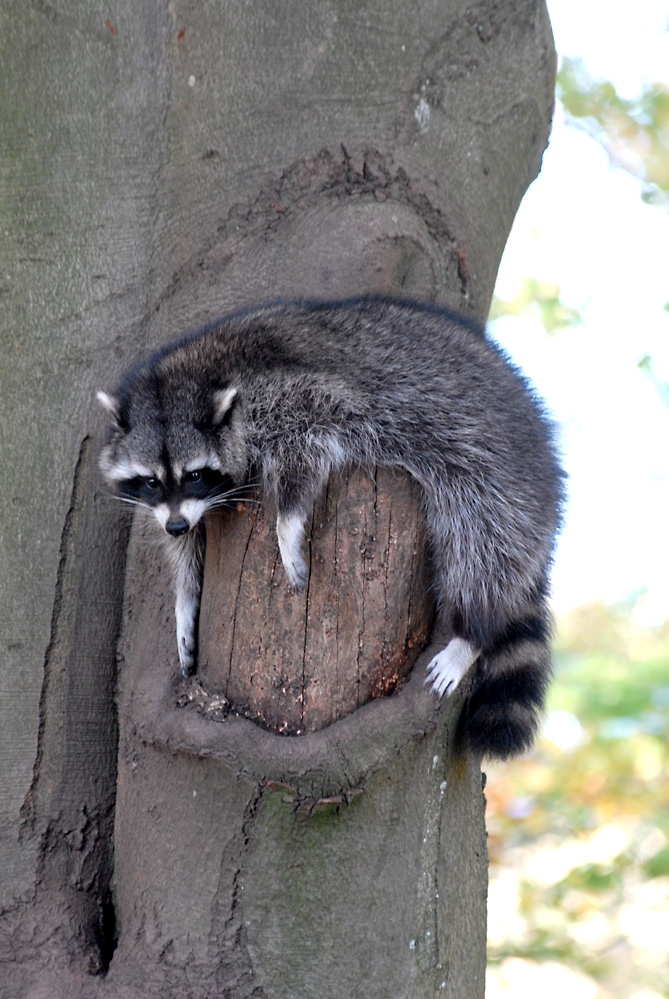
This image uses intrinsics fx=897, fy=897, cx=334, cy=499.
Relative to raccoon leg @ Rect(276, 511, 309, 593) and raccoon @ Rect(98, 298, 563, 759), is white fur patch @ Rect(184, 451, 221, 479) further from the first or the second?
raccoon leg @ Rect(276, 511, 309, 593)

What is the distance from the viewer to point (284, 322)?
199cm

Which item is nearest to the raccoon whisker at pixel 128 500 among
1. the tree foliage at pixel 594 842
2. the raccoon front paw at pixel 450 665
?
the raccoon front paw at pixel 450 665

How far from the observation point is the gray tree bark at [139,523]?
1527mm

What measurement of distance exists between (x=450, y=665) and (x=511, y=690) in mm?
333

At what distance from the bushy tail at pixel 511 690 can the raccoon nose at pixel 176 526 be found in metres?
0.68

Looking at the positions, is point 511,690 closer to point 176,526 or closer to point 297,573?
point 297,573

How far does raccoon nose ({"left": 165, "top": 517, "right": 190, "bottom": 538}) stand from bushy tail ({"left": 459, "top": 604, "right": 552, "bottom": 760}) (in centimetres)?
68

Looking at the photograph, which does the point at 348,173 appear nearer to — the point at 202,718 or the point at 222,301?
the point at 222,301

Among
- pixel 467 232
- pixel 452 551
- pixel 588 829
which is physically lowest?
pixel 588 829

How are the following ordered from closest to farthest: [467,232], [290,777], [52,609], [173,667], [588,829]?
1. [290,777]
2. [173,667]
3. [52,609]
4. [467,232]
5. [588,829]

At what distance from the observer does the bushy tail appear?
1.79 m

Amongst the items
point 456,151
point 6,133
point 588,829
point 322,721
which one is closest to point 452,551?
point 322,721

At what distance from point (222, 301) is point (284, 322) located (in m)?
0.15

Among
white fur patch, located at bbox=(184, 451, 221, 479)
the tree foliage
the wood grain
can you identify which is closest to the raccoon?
white fur patch, located at bbox=(184, 451, 221, 479)
